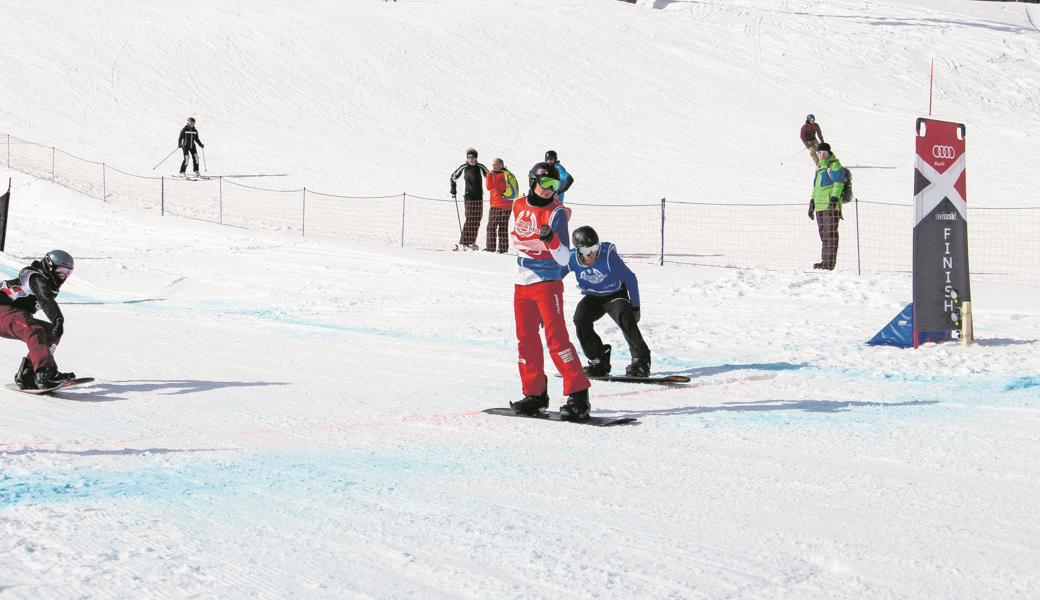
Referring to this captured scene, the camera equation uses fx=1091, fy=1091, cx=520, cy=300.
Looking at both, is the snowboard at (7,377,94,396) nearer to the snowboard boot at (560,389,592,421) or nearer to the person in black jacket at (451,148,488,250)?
the snowboard boot at (560,389,592,421)

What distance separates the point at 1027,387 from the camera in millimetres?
8328

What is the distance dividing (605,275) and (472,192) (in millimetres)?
9319

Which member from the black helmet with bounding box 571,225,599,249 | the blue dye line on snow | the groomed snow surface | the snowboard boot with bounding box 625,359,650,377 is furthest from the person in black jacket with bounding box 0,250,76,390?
the snowboard boot with bounding box 625,359,650,377

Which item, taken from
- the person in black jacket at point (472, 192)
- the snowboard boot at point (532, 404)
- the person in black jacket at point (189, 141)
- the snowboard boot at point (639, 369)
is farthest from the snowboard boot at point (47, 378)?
the person in black jacket at point (189, 141)

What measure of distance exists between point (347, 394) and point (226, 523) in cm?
379

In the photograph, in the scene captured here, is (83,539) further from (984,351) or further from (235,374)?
(984,351)

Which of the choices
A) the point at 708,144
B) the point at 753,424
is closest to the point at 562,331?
the point at 753,424

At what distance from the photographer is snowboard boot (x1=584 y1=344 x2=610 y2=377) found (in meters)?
9.18

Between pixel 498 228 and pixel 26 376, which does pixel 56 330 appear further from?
pixel 498 228

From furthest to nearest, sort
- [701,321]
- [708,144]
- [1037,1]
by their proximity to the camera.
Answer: [1037,1]
[708,144]
[701,321]

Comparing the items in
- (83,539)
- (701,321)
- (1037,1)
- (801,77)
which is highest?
(1037,1)

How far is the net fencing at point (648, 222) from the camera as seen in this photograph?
1772 centimetres

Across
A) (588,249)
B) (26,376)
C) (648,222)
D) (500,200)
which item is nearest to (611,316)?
(588,249)

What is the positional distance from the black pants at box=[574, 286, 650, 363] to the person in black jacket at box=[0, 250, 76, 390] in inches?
158
